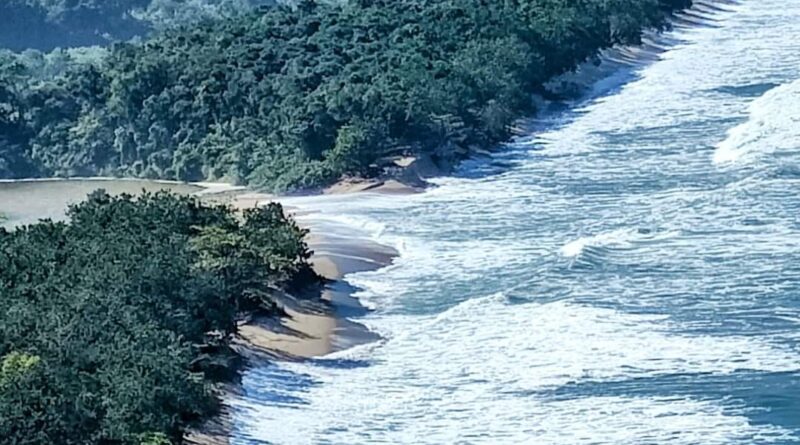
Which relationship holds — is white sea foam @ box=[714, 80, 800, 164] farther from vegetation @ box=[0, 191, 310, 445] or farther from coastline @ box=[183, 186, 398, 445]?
vegetation @ box=[0, 191, 310, 445]

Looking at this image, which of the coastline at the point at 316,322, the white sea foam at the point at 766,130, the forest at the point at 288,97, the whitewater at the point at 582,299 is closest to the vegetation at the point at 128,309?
the coastline at the point at 316,322

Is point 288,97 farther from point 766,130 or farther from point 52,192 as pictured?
point 766,130

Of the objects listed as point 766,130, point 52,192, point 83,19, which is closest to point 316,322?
point 52,192

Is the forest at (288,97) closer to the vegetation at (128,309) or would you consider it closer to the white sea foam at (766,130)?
the white sea foam at (766,130)

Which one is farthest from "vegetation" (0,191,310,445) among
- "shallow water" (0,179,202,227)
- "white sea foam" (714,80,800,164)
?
"white sea foam" (714,80,800,164)

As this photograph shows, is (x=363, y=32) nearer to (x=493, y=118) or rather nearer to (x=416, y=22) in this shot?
(x=416, y=22)

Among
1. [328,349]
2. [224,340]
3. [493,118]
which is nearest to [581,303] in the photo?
[328,349]
